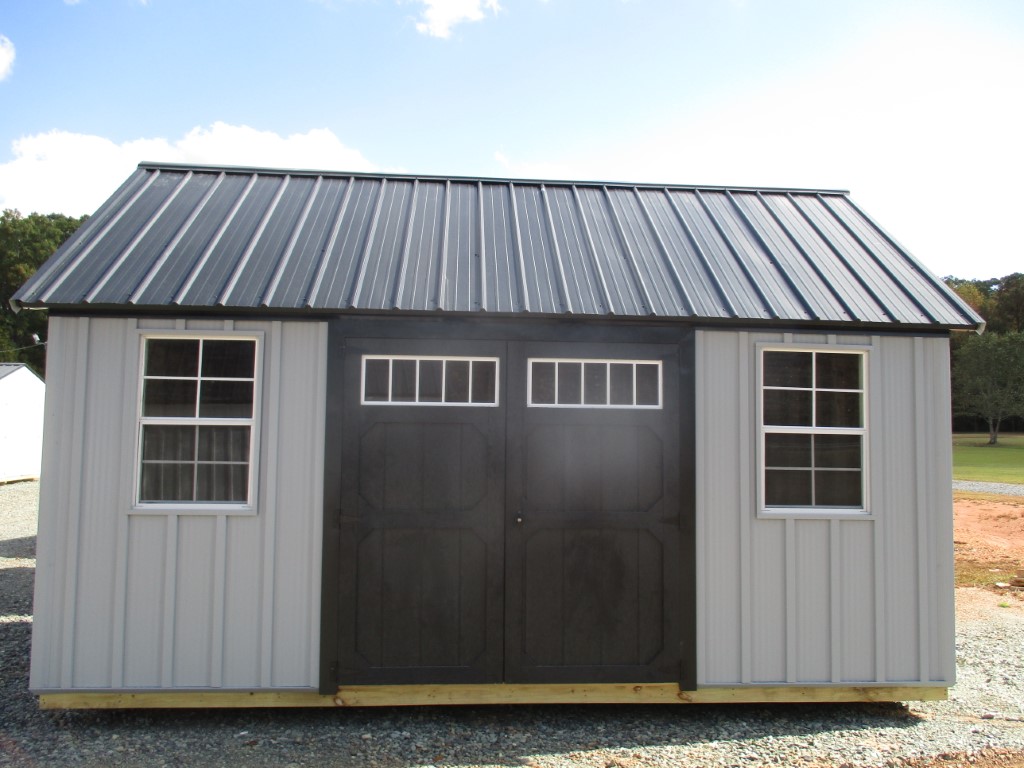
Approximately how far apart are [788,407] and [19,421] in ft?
81.8

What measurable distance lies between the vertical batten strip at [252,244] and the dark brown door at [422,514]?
98cm

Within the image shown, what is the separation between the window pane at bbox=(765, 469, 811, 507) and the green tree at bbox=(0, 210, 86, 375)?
42.9 m

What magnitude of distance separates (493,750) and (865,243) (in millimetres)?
5356

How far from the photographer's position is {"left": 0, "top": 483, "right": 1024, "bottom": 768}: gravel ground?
4441mm

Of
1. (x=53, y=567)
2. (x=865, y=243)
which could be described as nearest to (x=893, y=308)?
(x=865, y=243)

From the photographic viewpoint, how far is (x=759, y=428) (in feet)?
17.2

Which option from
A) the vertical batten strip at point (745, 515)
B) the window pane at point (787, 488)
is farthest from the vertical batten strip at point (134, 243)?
the window pane at point (787, 488)

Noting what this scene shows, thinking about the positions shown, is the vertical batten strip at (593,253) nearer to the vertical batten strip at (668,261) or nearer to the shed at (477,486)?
the shed at (477,486)

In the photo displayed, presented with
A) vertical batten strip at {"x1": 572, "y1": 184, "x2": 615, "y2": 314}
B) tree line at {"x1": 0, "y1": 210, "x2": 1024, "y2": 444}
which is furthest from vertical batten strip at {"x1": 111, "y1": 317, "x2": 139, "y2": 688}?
tree line at {"x1": 0, "y1": 210, "x2": 1024, "y2": 444}

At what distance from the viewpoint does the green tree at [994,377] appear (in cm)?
4388

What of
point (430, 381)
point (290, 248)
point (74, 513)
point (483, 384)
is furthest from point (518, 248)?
point (74, 513)

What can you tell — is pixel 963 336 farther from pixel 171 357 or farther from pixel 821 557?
pixel 171 357

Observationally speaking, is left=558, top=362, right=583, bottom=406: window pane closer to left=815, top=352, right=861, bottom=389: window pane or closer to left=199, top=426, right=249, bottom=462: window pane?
left=815, top=352, right=861, bottom=389: window pane

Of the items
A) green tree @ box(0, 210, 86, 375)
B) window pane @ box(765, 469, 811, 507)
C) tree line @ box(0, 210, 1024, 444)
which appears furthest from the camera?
tree line @ box(0, 210, 1024, 444)
